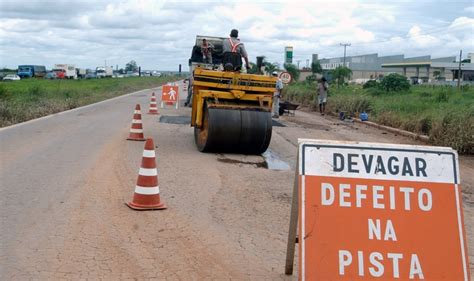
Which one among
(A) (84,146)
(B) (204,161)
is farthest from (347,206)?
(A) (84,146)

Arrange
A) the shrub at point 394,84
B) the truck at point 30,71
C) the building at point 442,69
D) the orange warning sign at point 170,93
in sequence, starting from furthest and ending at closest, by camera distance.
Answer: the building at point 442,69, the truck at point 30,71, the shrub at point 394,84, the orange warning sign at point 170,93

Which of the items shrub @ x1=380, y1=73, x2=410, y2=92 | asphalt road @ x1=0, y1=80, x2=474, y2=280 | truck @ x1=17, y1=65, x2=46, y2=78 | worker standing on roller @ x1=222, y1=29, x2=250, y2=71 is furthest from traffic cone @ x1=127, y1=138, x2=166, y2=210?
truck @ x1=17, y1=65, x2=46, y2=78

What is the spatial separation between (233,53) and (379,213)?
8339 mm

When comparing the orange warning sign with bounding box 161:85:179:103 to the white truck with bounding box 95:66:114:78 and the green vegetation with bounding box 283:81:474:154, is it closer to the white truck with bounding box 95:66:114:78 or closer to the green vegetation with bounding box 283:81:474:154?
the green vegetation with bounding box 283:81:474:154

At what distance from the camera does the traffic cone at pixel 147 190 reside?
21.7 ft

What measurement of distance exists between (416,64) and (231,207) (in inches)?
4061

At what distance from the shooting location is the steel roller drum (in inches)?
424

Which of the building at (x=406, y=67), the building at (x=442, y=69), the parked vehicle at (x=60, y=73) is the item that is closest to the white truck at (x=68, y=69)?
the parked vehicle at (x=60, y=73)

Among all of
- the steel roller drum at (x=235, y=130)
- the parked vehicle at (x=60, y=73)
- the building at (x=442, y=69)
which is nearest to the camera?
the steel roller drum at (x=235, y=130)

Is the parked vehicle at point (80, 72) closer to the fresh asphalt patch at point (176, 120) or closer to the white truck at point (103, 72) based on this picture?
the white truck at point (103, 72)

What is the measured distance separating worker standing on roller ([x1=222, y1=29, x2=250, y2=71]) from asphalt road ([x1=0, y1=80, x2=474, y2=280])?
2.00m

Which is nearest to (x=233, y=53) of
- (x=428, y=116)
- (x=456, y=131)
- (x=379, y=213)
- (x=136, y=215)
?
(x=456, y=131)

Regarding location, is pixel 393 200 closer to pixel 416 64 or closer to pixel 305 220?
pixel 305 220

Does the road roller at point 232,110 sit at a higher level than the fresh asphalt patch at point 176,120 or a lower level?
higher
